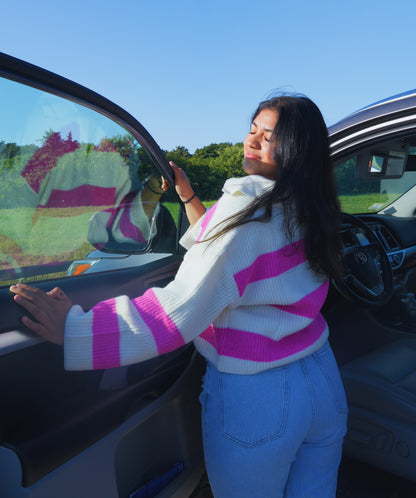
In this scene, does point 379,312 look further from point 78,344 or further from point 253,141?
point 78,344

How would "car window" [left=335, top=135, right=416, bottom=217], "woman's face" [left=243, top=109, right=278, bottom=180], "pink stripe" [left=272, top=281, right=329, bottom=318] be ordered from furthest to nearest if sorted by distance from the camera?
1. "car window" [left=335, top=135, right=416, bottom=217]
2. "woman's face" [left=243, top=109, right=278, bottom=180]
3. "pink stripe" [left=272, top=281, right=329, bottom=318]

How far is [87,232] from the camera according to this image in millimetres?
1575

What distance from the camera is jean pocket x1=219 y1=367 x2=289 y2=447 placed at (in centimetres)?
131

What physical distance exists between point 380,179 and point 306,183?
139 cm

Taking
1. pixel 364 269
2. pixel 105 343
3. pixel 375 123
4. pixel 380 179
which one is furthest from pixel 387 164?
pixel 105 343

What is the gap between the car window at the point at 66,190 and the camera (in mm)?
1277

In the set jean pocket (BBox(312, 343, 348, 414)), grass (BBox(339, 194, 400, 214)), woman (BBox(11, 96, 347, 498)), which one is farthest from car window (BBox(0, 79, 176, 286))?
grass (BBox(339, 194, 400, 214))

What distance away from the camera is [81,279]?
4.79ft

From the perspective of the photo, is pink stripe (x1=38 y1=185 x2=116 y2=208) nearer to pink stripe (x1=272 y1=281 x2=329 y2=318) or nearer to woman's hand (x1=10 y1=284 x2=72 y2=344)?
woman's hand (x1=10 y1=284 x2=72 y2=344)

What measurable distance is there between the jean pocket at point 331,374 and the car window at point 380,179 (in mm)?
647

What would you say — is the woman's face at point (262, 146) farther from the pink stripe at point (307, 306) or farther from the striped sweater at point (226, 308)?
the pink stripe at point (307, 306)

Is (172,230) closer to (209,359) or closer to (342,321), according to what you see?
(209,359)

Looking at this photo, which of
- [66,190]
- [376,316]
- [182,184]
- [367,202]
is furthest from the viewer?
[367,202]

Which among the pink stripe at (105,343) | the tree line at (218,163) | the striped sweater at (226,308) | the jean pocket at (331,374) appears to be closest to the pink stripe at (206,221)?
the striped sweater at (226,308)
